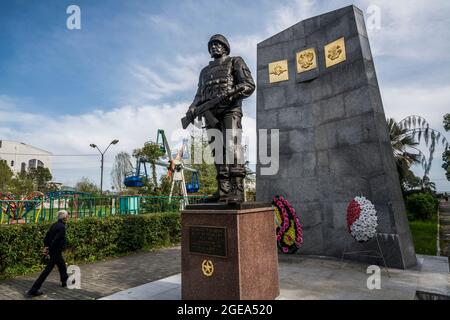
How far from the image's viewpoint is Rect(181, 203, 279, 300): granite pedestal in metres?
3.88

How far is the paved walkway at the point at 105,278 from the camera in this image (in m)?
5.89

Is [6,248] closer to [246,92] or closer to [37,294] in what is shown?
[37,294]

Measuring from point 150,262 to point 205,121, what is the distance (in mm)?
6022

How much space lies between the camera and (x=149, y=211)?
1327 cm

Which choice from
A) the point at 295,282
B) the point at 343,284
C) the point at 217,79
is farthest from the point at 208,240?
the point at 343,284

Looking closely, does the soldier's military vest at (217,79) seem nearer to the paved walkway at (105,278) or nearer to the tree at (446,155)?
the paved walkway at (105,278)

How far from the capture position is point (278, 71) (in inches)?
372

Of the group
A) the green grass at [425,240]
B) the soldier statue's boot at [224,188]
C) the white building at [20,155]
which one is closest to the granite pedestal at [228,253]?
the soldier statue's boot at [224,188]

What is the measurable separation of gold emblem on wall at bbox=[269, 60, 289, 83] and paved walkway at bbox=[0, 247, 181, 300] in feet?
22.4

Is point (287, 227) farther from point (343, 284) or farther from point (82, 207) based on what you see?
point (82, 207)

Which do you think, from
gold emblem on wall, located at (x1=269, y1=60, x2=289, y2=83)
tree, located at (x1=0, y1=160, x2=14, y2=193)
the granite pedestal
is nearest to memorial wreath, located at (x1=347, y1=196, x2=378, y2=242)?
the granite pedestal

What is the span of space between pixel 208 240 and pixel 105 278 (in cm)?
442

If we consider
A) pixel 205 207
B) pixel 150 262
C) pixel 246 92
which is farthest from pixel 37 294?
pixel 246 92

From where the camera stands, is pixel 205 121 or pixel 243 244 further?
pixel 205 121
